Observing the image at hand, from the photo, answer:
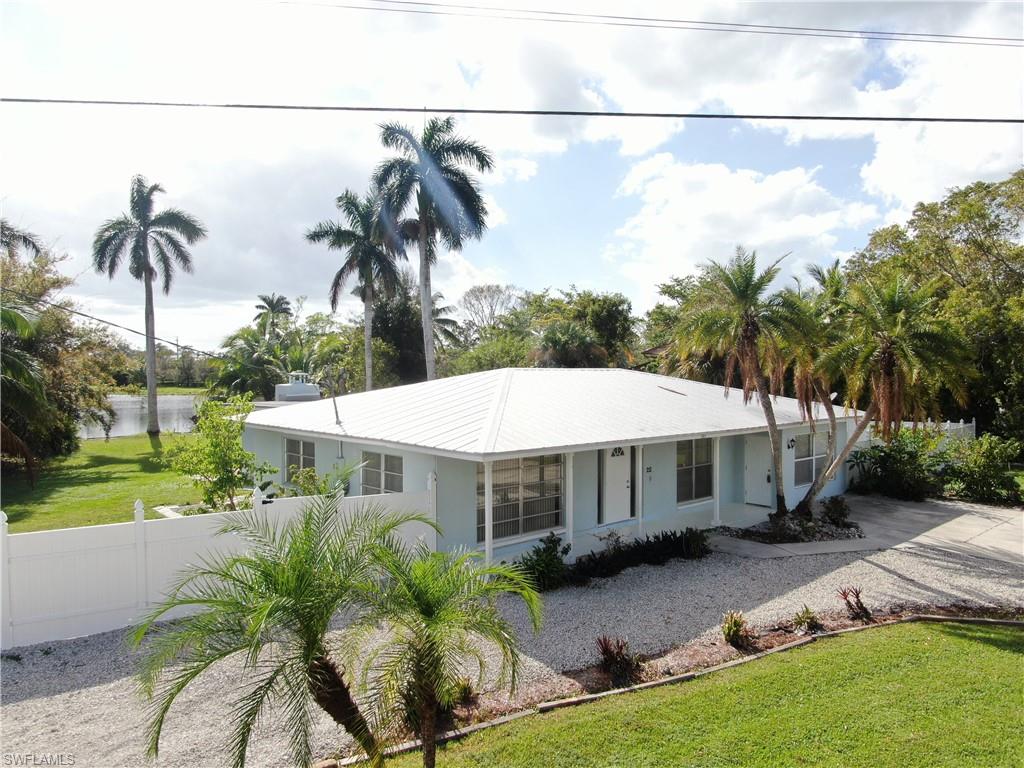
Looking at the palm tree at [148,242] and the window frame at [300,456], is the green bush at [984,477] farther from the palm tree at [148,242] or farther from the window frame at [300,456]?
the palm tree at [148,242]

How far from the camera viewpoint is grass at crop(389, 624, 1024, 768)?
5227 millimetres

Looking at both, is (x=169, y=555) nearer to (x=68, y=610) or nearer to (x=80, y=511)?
(x=68, y=610)

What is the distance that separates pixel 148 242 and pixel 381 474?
1161 inches

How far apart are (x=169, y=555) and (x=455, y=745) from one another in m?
5.39

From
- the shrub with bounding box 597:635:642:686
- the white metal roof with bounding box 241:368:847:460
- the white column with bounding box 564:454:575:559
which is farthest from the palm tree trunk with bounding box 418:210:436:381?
the shrub with bounding box 597:635:642:686

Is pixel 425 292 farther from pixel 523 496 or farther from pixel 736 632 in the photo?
pixel 736 632

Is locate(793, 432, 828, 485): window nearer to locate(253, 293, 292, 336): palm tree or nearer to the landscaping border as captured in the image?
the landscaping border

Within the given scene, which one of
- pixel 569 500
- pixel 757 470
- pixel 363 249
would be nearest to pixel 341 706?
pixel 569 500

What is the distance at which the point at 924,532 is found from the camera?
1442 centimetres

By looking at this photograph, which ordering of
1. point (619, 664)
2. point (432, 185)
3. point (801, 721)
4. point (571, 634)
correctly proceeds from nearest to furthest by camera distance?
1. point (801, 721)
2. point (619, 664)
3. point (571, 634)
4. point (432, 185)

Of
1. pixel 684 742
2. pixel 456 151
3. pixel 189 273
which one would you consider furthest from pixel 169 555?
pixel 189 273

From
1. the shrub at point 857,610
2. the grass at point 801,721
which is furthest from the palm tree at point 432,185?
the grass at point 801,721

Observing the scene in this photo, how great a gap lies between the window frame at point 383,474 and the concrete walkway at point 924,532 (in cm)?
633

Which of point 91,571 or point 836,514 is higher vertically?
point 91,571
